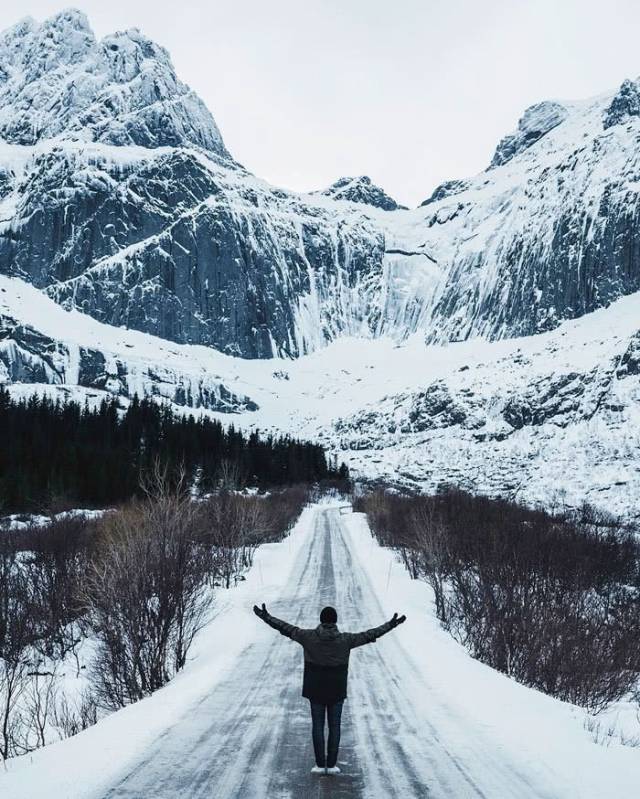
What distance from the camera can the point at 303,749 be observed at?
962cm

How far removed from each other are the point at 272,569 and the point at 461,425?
133109mm

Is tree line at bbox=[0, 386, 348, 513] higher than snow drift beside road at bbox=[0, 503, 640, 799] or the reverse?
higher

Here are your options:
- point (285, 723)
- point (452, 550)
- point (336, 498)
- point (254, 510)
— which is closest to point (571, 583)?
point (452, 550)

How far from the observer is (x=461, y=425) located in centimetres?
16512

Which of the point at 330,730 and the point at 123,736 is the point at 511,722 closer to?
the point at 330,730

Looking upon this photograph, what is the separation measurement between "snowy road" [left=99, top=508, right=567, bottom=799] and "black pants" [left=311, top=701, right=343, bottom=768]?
22 cm

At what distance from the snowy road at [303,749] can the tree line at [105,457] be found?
914 inches

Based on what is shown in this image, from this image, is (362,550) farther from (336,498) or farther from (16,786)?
(336,498)

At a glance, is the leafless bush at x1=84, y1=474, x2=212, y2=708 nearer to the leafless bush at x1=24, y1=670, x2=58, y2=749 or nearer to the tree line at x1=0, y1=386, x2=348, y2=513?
the leafless bush at x1=24, y1=670, x2=58, y2=749

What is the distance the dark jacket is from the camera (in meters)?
7.99

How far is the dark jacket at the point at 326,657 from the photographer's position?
26.2 feet

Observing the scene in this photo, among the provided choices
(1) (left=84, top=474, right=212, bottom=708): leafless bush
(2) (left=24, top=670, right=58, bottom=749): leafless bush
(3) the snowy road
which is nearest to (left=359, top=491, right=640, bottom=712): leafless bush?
(3) the snowy road

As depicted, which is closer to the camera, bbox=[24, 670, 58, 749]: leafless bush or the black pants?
the black pants

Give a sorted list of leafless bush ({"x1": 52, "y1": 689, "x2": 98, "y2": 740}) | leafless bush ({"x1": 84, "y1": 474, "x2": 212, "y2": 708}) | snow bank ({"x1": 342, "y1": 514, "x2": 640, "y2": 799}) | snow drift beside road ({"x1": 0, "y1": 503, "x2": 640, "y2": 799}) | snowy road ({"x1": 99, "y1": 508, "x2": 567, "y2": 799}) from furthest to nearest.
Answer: leafless bush ({"x1": 84, "y1": 474, "x2": 212, "y2": 708}) → leafless bush ({"x1": 52, "y1": 689, "x2": 98, "y2": 740}) → snow bank ({"x1": 342, "y1": 514, "x2": 640, "y2": 799}) → snow drift beside road ({"x1": 0, "y1": 503, "x2": 640, "y2": 799}) → snowy road ({"x1": 99, "y1": 508, "x2": 567, "y2": 799})
